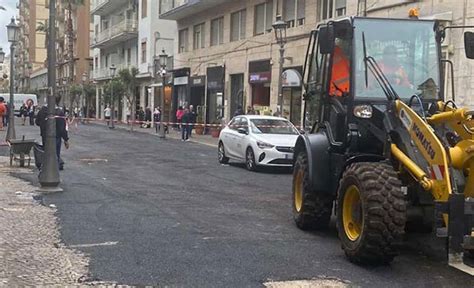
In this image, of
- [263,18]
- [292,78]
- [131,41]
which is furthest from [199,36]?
[131,41]

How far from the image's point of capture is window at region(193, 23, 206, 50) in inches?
1537

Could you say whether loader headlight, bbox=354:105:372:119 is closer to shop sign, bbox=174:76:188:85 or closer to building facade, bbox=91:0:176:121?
shop sign, bbox=174:76:188:85

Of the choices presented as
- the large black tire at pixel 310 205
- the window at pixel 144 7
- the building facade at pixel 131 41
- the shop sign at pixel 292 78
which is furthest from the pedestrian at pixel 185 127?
the large black tire at pixel 310 205

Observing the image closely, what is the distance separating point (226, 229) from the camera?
8.32 meters

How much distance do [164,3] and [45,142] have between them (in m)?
34.3

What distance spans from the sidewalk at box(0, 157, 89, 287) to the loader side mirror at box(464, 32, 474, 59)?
15.2 ft

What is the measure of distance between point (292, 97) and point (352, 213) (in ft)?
72.0

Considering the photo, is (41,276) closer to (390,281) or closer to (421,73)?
(390,281)

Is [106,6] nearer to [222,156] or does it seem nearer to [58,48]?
[58,48]

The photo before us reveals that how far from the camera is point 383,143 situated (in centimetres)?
684

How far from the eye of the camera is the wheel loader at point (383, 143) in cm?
584

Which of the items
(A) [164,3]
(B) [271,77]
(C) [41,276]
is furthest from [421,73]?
(A) [164,3]

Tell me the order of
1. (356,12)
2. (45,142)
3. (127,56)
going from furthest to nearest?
(127,56) → (356,12) → (45,142)

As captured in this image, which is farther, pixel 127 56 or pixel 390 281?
pixel 127 56
